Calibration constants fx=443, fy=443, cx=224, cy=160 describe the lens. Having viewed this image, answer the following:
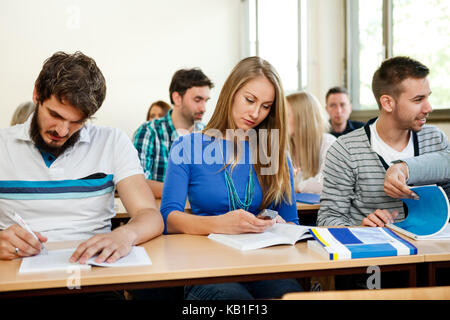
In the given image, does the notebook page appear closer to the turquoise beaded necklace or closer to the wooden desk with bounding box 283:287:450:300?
the wooden desk with bounding box 283:287:450:300

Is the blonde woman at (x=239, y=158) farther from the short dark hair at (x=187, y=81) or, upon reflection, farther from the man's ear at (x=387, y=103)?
the short dark hair at (x=187, y=81)

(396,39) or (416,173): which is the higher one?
(396,39)

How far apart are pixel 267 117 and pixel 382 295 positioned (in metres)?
1.19

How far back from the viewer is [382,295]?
39.6 inches

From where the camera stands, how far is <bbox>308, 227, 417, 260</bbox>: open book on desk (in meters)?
1.38

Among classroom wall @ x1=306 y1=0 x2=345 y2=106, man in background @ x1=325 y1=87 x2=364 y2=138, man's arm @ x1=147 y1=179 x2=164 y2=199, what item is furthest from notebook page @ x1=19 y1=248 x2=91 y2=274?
classroom wall @ x1=306 y1=0 x2=345 y2=106

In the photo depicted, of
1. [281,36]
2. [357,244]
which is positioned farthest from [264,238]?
[281,36]

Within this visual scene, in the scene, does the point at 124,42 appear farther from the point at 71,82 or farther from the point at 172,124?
the point at 71,82

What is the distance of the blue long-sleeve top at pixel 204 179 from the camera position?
6.29 ft

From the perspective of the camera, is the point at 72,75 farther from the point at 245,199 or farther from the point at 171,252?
the point at 245,199

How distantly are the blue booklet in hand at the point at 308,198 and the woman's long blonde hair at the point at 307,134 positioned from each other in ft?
1.40

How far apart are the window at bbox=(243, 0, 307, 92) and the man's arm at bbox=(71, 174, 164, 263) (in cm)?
352

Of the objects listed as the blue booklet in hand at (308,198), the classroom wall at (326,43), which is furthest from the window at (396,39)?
the blue booklet in hand at (308,198)

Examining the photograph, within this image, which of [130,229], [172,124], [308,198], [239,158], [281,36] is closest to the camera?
[130,229]
